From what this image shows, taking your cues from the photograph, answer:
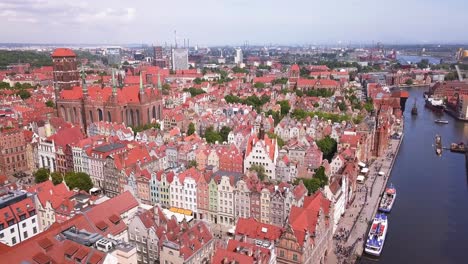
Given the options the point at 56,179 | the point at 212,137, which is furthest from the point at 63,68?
the point at 56,179

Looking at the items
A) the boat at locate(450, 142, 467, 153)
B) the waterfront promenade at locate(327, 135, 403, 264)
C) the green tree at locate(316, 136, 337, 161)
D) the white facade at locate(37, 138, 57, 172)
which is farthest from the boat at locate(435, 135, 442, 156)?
the white facade at locate(37, 138, 57, 172)

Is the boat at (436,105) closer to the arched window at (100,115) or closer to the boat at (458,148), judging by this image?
the boat at (458,148)

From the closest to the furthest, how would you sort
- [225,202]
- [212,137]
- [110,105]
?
[225,202]
[212,137]
[110,105]

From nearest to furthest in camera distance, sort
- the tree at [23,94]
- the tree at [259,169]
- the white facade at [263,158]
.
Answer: the tree at [259,169] < the white facade at [263,158] < the tree at [23,94]

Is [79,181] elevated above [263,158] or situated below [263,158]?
below

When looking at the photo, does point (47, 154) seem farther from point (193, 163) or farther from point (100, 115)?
point (193, 163)

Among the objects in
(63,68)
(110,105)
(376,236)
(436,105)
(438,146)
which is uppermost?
(63,68)

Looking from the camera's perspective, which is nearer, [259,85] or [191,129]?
[191,129]

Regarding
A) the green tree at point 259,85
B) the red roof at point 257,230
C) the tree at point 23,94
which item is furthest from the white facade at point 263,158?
the tree at point 23,94
